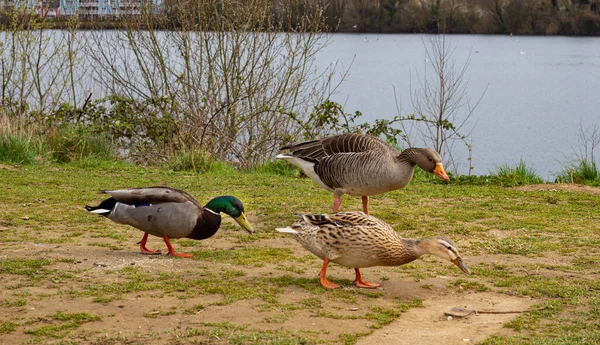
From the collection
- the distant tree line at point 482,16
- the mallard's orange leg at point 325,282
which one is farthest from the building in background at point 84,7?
the distant tree line at point 482,16

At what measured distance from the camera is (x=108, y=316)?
5.42 metres

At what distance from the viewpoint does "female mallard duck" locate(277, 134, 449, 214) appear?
8.55 meters

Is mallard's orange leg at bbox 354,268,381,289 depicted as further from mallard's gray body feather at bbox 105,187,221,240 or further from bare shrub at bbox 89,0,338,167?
bare shrub at bbox 89,0,338,167

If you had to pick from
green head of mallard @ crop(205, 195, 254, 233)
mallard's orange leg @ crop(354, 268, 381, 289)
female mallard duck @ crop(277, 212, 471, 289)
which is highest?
green head of mallard @ crop(205, 195, 254, 233)

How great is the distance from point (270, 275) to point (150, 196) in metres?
1.32

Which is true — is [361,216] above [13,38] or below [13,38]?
below

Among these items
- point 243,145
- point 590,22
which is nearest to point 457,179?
point 243,145

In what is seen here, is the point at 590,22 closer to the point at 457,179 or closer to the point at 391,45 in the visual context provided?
the point at 391,45

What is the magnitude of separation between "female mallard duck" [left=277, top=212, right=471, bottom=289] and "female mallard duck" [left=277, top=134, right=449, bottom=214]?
7.26 feet

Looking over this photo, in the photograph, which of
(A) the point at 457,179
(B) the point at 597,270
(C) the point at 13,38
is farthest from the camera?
(C) the point at 13,38

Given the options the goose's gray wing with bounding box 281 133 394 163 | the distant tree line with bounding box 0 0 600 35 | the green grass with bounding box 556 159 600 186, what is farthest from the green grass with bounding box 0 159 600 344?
the distant tree line with bounding box 0 0 600 35

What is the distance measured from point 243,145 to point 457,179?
16.7 feet

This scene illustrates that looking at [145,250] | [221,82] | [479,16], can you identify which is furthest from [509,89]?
[145,250]

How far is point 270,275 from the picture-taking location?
6590 millimetres
